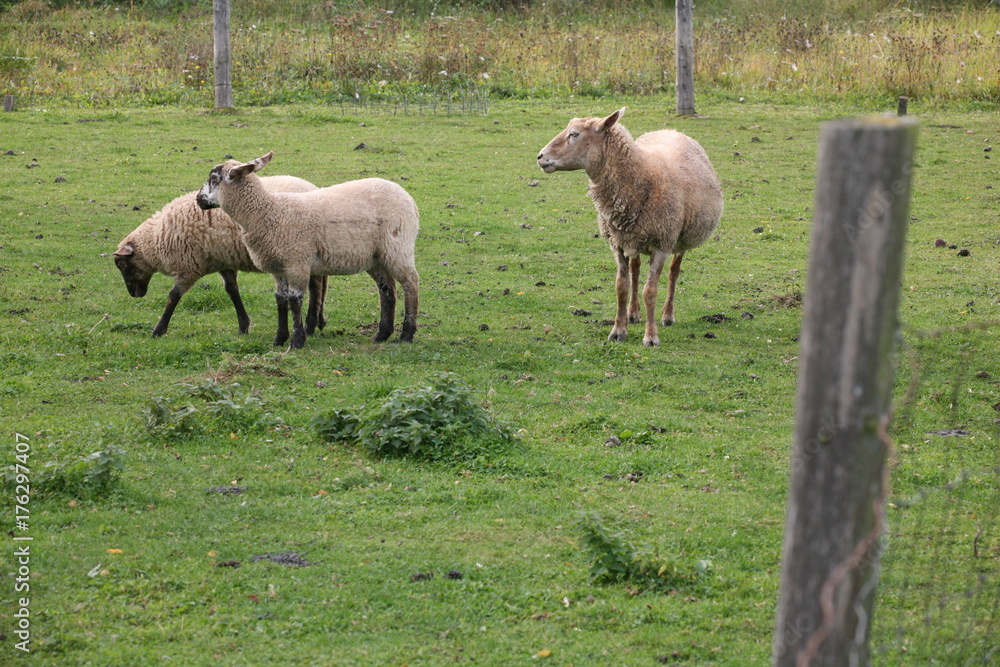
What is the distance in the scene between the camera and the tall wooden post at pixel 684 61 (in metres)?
20.6

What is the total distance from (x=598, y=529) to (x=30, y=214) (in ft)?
37.8

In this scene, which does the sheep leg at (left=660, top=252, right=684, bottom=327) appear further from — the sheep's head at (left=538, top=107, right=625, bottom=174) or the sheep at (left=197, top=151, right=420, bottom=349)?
the sheep at (left=197, top=151, right=420, bottom=349)

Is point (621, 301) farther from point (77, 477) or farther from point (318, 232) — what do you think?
point (77, 477)

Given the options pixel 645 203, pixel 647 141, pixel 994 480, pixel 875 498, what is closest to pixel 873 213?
pixel 875 498

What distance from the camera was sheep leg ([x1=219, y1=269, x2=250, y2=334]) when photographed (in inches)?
416

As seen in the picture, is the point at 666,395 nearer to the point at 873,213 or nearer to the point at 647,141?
the point at 647,141

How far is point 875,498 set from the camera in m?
2.71

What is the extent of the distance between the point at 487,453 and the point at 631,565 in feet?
6.37

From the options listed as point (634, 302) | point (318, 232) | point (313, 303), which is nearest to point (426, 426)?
point (318, 232)

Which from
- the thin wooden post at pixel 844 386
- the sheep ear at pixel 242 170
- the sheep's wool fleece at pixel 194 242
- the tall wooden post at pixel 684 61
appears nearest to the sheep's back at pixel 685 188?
the sheep ear at pixel 242 170

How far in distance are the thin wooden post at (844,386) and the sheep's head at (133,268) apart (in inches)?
368

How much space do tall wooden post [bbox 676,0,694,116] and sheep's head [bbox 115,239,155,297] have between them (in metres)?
12.5

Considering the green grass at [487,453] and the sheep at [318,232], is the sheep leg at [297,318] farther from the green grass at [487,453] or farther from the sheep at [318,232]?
the green grass at [487,453]

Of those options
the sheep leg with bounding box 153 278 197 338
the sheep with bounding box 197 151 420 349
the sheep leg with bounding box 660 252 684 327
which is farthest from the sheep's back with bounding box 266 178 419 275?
the sheep leg with bounding box 660 252 684 327
